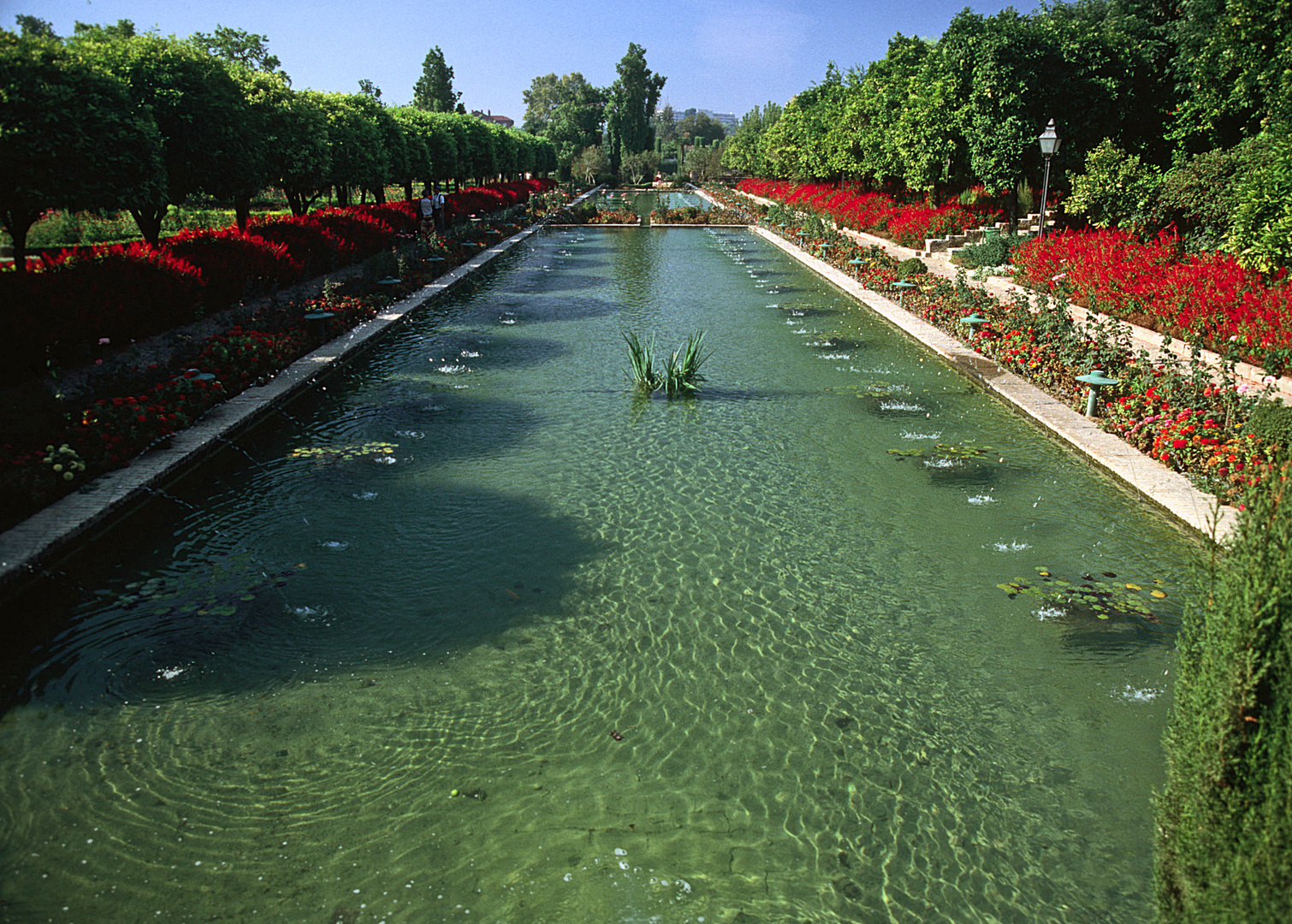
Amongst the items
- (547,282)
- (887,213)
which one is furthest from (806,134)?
(547,282)

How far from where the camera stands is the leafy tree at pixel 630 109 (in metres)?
84.6

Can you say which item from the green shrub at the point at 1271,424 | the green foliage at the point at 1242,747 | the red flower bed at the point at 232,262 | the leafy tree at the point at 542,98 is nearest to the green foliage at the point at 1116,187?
the green shrub at the point at 1271,424

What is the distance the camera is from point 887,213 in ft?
87.6

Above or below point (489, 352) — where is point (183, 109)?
above

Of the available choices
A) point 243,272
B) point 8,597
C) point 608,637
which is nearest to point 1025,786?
point 608,637

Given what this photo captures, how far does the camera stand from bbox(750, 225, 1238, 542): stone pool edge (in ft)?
22.2

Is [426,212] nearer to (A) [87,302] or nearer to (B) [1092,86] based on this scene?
(A) [87,302]

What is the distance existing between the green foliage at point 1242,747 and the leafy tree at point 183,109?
14361mm

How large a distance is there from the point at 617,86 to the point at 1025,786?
92.5 m

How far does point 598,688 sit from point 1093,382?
700cm

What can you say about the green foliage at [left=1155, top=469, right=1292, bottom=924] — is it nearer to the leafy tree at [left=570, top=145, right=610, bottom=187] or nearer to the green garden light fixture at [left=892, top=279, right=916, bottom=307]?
the green garden light fixture at [left=892, top=279, right=916, bottom=307]

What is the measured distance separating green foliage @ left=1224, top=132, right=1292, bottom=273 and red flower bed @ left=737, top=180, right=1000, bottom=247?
11.8 meters

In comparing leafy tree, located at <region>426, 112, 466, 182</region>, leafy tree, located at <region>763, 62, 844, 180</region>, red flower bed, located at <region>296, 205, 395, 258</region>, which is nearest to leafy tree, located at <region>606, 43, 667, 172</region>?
leafy tree, located at <region>763, 62, 844, 180</region>

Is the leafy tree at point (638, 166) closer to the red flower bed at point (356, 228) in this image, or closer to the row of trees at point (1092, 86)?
the row of trees at point (1092, 86)
